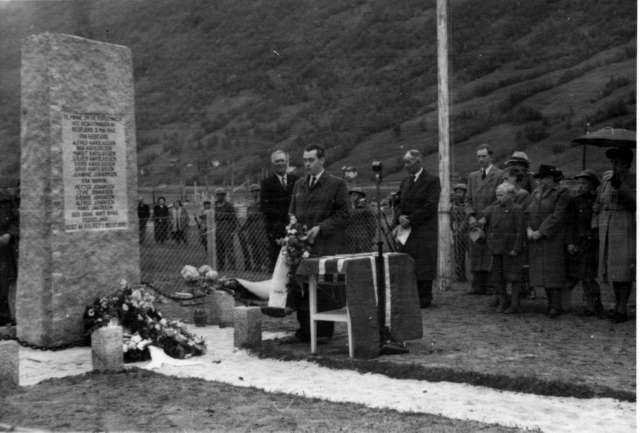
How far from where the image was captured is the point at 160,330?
7887mm

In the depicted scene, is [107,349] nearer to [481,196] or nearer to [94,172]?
[94,172]

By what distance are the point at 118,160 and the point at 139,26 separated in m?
38.0

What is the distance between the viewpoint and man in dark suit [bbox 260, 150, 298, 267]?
11648 millimetres

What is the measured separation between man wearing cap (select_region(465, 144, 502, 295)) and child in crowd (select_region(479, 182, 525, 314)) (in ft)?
2.94

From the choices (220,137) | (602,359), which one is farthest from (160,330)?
(220,137)

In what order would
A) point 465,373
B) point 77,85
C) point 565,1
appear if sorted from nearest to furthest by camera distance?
point 465,373 < point 77,85 < point 565,1

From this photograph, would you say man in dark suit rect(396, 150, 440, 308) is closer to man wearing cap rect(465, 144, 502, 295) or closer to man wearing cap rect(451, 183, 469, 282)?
man wearing cap rect(465, 144, 502, 295)

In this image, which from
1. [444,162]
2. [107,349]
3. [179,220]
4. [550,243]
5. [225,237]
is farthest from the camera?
[179,220]

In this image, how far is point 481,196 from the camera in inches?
444

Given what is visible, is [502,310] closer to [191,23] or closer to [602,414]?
[602,414]

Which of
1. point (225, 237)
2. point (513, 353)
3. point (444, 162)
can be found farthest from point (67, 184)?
point (225, 237)

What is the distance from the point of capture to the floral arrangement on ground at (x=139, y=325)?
7.62 metres

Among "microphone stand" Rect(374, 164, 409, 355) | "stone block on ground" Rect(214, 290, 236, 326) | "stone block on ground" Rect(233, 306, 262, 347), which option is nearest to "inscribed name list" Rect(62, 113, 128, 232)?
"stone block on ground" Rect(214, 290, 236, 326)

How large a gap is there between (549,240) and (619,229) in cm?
96
